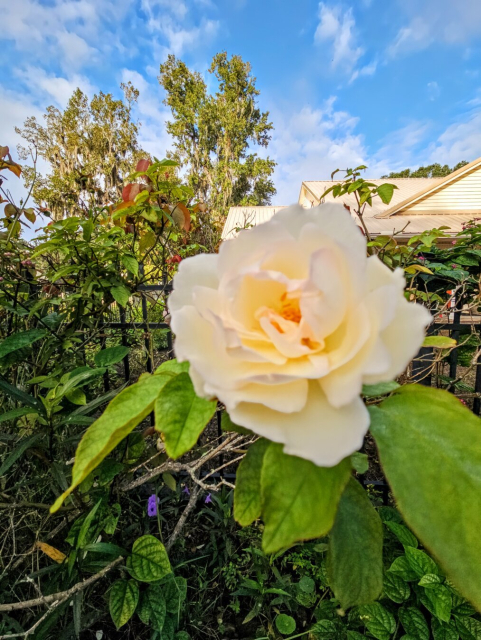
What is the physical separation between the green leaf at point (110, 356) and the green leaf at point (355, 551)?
0.96m

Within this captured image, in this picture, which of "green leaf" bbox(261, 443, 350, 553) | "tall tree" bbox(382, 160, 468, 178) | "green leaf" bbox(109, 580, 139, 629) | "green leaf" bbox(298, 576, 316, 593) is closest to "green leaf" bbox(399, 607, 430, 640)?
"green leaf" bbox(298, 576, 316, 593)

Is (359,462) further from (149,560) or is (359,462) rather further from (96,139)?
(96,139)

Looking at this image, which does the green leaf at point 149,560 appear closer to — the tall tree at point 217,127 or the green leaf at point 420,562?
the green leaf at point 420,562

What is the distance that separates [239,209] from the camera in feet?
50.3

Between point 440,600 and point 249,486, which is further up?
point 249,486

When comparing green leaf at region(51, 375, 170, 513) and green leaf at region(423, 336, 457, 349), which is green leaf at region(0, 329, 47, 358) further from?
green leaf at region(423, 336, 457, 349)

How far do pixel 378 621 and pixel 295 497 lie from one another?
4.41 feet

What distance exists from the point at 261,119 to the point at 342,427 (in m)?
27.6

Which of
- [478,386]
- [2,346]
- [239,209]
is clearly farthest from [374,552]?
[239,209]

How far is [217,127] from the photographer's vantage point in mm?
22328

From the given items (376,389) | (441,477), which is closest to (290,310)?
(376,389)

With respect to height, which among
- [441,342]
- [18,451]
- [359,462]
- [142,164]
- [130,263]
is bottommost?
[18,451]

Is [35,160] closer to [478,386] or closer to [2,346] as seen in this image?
[2,346]

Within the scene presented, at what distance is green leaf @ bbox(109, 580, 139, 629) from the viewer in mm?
1097
